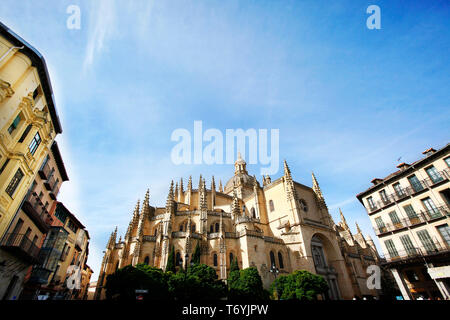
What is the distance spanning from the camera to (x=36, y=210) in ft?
52.2

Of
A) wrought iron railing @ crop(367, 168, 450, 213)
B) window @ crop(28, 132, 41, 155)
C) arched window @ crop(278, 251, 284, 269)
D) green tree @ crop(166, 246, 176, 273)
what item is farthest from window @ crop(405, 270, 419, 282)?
window @ crop(28, 132, 41, 155)

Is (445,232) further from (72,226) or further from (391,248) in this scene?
(72,226)

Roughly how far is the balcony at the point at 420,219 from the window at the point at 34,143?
2975 cm

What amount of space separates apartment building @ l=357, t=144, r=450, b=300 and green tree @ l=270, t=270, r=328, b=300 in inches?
286

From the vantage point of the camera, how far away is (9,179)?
38.3 ft

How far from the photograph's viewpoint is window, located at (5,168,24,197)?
39.5 feet

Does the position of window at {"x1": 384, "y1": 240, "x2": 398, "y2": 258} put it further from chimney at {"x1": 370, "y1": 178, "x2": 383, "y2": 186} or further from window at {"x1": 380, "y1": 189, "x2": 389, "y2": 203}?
chimney at {"x1": 370, "y1": 178, "x2": 383, "y2": 186}

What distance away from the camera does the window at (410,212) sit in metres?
20.0

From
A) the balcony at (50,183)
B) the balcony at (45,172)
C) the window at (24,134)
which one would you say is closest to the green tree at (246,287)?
the balcony at (50,183)

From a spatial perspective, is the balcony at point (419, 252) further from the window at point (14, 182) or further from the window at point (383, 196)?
the window at point (14, 182)
